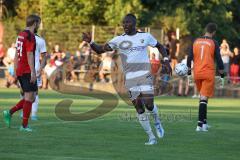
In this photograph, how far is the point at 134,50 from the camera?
46.2 feet

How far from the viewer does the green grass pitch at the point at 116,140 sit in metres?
12.2

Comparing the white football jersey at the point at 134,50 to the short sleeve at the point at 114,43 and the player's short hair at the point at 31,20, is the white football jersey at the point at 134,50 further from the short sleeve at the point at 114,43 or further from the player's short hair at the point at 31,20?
the player's short hair at the point at 31,20

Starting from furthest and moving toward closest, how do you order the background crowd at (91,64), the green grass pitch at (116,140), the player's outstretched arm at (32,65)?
the background crowd at (91,64), the player's outstretched arm at (32,65), the green grass pitch at (116,140)

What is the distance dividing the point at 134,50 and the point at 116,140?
1548 mm

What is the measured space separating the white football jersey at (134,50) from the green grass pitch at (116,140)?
118cm

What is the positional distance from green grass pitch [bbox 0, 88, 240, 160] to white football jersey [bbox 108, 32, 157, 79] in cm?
118

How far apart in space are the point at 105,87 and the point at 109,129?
707 inches

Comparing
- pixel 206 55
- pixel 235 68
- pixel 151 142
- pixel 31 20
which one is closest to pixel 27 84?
pixel 31 20

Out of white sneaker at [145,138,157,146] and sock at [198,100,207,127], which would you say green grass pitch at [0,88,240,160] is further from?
sock at [198,100,207,127]

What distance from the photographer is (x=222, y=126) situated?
58.5 feet

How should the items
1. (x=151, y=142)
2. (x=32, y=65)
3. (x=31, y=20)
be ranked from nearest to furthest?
(x=151, y=142)
(x=32, y=65)
(x=31, y=20)

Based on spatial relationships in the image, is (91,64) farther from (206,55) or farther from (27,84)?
(27,84)

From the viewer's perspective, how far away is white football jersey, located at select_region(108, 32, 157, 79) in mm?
14070

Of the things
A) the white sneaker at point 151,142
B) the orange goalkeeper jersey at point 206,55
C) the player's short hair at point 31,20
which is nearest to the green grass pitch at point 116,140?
the white sneaker at point 151,142
